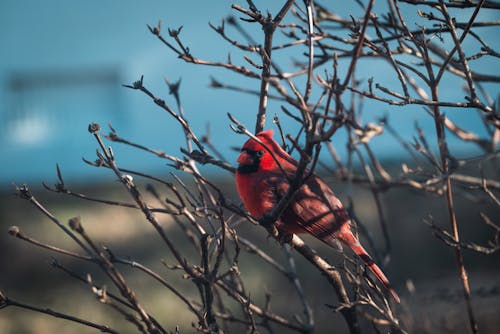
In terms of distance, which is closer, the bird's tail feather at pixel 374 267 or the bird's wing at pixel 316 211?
A: the bird's tail feather at pixel 374 267

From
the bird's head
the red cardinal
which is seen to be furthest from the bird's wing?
the bird's head

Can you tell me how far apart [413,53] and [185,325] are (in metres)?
2.34

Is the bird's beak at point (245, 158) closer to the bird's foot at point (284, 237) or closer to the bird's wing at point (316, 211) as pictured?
the bird's wing at point (316, 211)

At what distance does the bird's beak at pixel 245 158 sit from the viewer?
1958 mm

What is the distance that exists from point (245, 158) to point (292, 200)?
9.4 inches

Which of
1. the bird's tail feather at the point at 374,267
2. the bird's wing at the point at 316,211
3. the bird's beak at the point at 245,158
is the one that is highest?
the bird's beak at the point at 245,158

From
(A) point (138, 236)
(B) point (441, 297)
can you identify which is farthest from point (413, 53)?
(A) point (138, 236)

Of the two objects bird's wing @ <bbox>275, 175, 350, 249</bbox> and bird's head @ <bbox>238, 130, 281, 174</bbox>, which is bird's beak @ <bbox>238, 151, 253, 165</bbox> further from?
bird's wing @ <bbox>275, 175, 350, 249</bbox>

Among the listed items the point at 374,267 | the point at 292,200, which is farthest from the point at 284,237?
the point at 374,267

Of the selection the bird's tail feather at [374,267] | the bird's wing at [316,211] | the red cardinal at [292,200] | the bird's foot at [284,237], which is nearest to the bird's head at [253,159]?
the red cardinal at [292,200]

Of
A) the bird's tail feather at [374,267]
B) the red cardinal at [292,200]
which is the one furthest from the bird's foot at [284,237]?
the bird's tail feather at [374,267]

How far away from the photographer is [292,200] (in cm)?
184

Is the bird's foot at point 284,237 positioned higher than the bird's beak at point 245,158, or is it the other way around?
the bird's beak at point 245,158

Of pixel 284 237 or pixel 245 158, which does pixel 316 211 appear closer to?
pixel 284 237
